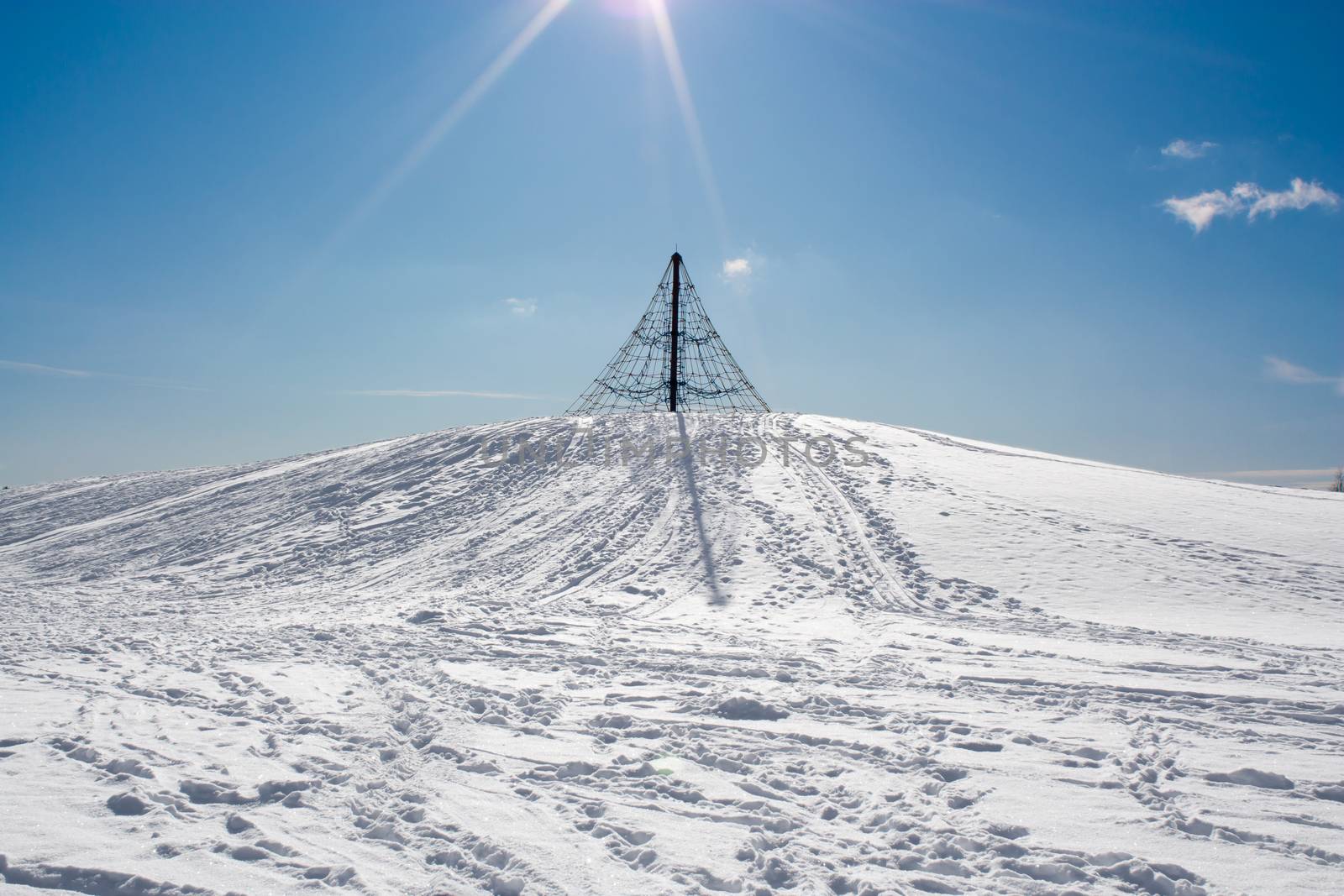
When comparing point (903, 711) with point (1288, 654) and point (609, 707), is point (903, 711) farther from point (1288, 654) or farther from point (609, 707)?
point (1288, 654)

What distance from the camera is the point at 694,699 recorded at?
6.72 metres

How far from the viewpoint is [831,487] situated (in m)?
17.2

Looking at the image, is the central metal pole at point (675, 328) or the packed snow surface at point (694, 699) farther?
the central metal pole at point (675, 328)

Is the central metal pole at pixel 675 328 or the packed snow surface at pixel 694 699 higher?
the central metal pole at pixel 675 328

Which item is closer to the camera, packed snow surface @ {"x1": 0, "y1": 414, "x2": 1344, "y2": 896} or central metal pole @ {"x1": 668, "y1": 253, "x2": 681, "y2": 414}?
packed snow surface @ {"x1": 0, "y1": 414, "x2": 1344, "y2": 896}

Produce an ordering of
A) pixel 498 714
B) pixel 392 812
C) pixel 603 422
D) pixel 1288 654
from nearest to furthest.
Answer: pixel 392 812
pixel 498 714
pixel 1288 654
pixel 603 422

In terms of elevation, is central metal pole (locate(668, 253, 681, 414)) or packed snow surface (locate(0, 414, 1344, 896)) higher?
central metal pole (locate(668, 253, 681, 414))

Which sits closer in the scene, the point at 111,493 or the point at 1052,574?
the point at 1052,574

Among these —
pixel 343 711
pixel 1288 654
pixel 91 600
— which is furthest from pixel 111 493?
pixel 1288 654

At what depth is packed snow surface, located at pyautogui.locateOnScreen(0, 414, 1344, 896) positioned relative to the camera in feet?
13.4

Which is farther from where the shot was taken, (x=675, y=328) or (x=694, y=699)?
(x=675, y=328)

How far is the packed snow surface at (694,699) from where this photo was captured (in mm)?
4086

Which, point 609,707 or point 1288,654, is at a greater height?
point 1288,654

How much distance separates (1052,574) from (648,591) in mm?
6741
